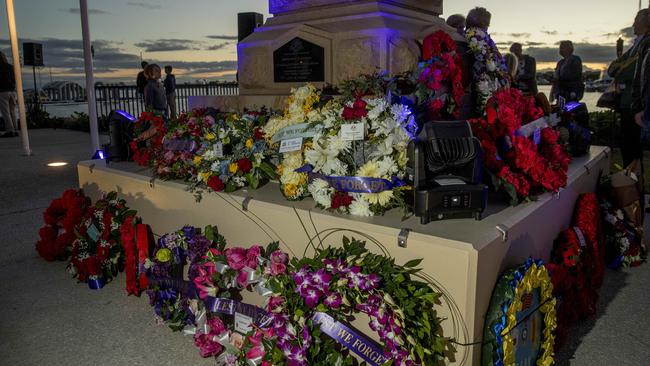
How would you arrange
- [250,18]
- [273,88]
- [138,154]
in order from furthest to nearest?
[250,18], [273,88], [138,154]

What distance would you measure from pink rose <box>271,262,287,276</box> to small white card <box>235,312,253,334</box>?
277mm

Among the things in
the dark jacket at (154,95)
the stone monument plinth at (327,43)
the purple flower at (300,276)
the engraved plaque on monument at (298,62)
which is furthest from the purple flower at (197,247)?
the dark jacket at (154,95)

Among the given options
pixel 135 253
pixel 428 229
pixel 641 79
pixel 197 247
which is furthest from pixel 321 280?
pixel 641 79

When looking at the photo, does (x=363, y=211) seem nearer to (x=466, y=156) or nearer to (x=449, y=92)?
(x=466, y=156)

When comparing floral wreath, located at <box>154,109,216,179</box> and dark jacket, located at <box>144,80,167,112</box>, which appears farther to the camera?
dark jacket, located at <box>144,80,167,112</box>

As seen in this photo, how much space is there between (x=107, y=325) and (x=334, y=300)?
153 cm

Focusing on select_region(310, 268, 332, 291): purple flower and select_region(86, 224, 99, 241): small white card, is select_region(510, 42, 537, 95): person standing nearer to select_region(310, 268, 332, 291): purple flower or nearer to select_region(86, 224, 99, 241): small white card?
select_region(86, 224, 99, 241): small white card

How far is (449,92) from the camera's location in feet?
10.7

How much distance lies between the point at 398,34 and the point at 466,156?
1.90m

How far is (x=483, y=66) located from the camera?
4.39m

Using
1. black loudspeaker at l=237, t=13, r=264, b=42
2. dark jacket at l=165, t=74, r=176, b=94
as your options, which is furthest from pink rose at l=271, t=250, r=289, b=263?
dark jacket at l=165, t=74, r=176, b=94

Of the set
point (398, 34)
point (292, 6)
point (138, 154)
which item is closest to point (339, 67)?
point (398, 34)

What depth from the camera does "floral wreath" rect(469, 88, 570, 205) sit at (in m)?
2.56

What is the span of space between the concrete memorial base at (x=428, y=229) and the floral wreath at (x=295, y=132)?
0.09m
